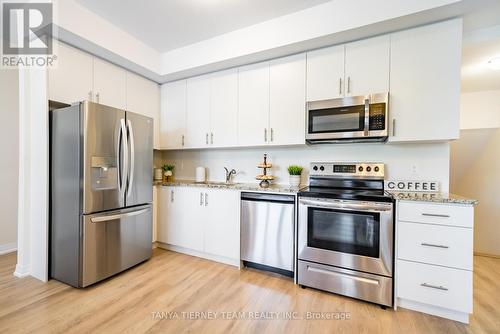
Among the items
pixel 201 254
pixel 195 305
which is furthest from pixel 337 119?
pixel 201 254

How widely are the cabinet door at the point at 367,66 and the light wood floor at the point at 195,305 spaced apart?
1.92 m

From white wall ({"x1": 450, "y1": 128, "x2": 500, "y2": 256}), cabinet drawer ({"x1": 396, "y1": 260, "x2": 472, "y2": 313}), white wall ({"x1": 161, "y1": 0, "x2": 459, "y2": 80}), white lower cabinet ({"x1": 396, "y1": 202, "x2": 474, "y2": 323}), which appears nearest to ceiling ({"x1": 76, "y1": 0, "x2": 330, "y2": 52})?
white wall ({"x1": 161, "y1": 0, "x2": 459, "y2": 80})

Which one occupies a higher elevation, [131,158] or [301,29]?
[301,29]

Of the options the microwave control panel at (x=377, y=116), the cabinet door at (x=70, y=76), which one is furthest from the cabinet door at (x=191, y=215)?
the microwave control panel at (x=377, y=116)

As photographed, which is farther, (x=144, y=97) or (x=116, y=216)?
(x=144, y=97)

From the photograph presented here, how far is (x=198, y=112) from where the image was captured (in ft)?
9.79

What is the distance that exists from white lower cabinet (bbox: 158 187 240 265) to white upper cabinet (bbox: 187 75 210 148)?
68 centimetres

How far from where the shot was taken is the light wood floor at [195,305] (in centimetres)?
155

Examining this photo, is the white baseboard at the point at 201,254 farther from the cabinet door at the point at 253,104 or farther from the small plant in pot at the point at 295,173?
the cabinet door at the point at 253,104

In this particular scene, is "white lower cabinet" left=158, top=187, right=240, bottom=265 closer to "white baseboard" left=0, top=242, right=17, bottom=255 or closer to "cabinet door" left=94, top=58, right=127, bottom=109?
"cabinet door" left=94, top=58, right=127, bottom=109

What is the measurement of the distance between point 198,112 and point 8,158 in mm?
2549

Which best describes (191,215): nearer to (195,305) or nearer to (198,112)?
(195,305)

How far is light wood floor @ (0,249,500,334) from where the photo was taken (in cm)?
155

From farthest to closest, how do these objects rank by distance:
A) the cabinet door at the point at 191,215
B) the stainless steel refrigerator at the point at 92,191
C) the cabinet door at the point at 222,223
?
the cabinet door at the point at 191,215
the cabinet door at the point at 222,223
the stainless steel refrigerator at the point at 92,191
